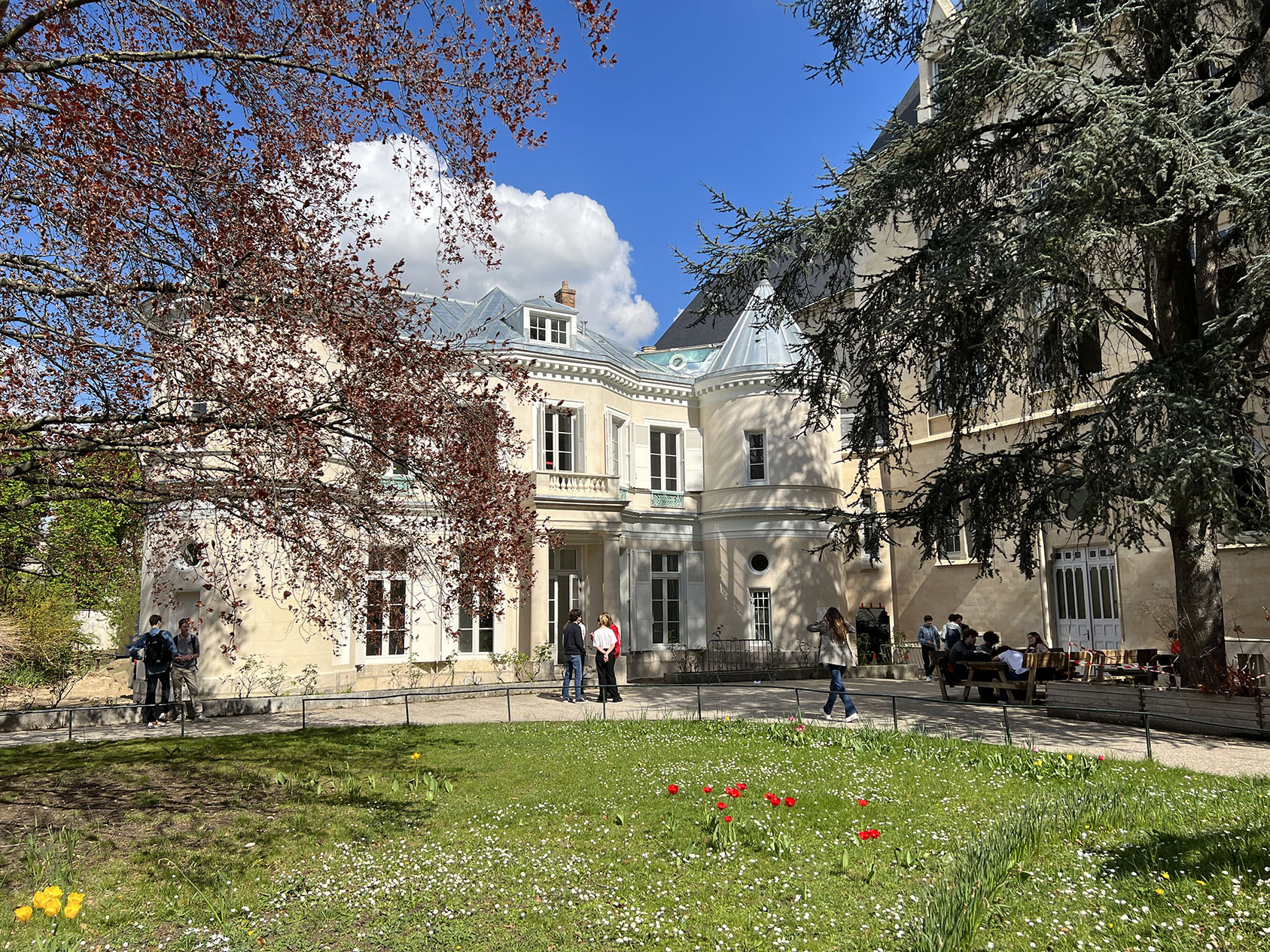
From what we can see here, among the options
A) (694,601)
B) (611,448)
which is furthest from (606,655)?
(694,601)

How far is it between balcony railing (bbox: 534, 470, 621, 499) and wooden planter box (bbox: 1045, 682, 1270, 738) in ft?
40.6

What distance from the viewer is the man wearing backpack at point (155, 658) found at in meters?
14.1

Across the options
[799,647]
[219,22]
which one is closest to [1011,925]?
[219,22]

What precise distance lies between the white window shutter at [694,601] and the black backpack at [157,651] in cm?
1483

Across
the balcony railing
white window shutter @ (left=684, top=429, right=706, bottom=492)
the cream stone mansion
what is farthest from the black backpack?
white window shutter @ (left=684, top=429, right=706, bottom=492)

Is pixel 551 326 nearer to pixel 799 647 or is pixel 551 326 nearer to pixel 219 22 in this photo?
pixel 799 647

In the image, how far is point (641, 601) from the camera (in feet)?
82.7

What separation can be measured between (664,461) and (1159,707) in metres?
16.7

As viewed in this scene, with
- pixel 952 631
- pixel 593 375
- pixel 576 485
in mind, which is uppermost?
pixel 593 375

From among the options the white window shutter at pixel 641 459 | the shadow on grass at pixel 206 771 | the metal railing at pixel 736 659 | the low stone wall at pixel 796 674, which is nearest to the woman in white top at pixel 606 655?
the low stone wall at pixel 796 674

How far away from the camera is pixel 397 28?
21.6ft

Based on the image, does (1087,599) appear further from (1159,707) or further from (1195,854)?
(1195,854)

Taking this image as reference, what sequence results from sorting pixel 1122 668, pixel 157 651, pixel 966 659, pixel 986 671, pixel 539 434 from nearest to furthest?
1. pixel 157 651
2. pixel 1122 668
3. pixel 986 671
4. pixel 966 659
5. pixel 539 434

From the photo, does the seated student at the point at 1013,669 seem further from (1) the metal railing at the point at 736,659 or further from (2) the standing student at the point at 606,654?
(1) the metal railing at the point at 736,659
